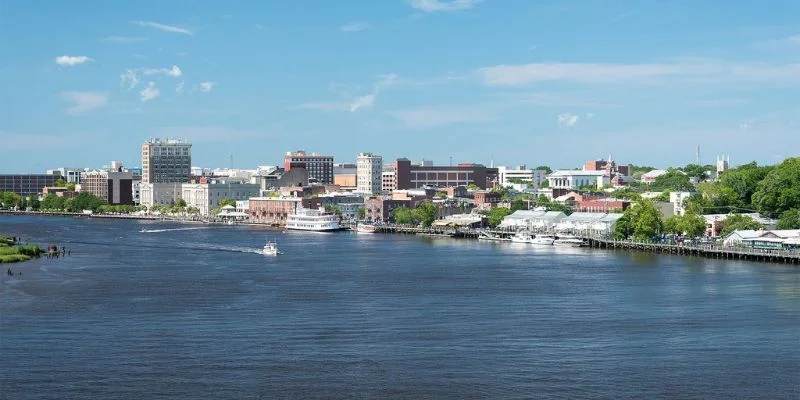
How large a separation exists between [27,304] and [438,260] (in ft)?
50.5

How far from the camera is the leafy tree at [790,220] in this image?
131 feet

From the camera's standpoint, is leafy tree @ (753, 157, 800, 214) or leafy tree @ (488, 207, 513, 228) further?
leafy tree @ (488, 207, 513, 228)

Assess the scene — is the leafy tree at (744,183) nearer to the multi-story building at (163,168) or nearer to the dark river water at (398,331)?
the dark river water at (398,331)

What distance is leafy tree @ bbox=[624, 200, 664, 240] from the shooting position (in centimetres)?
4234

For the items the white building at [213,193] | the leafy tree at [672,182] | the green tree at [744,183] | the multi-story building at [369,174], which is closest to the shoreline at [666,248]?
the green tree at [744,183]

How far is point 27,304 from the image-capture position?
2289 cm

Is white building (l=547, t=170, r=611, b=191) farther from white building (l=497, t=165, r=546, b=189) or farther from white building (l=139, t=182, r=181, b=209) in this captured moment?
white building (l=139, t=182, r=181, b=209)

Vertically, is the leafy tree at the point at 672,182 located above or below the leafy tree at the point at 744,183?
above

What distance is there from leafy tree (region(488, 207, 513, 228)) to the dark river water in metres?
22.0

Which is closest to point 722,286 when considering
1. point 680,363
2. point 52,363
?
point 680,363

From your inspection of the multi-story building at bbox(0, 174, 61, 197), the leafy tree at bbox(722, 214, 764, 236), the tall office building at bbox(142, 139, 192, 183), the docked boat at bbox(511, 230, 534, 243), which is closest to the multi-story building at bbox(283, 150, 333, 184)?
the tall office building at bbox(142, 139, 192, 183)

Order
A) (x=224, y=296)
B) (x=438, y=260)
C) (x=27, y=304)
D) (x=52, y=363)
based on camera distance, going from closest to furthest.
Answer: (x=52, y=363)
(x=27, y=304)
(x=224, y=296)
(x=438, y=260)

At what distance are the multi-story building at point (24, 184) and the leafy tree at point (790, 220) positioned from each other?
8043 cm

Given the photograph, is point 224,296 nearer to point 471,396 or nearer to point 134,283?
point 134,283
